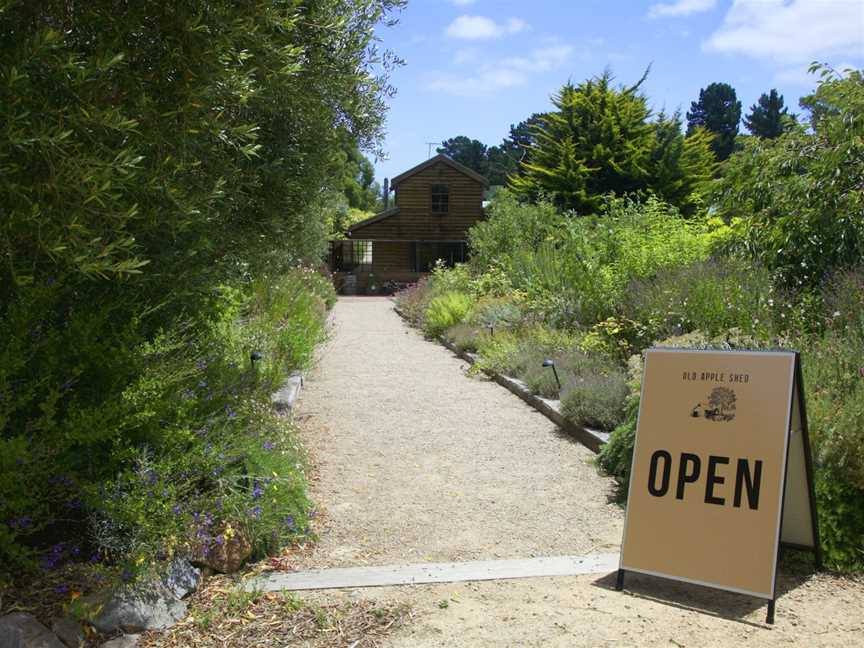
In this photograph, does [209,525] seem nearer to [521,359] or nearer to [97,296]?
[97,296]

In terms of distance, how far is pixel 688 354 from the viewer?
4.36m

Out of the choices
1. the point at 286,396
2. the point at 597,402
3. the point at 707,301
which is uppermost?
the point at 707,301

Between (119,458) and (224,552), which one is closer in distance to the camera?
(119,458)

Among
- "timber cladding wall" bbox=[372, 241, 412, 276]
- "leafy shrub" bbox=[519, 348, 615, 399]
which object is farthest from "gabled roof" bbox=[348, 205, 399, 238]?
"leafy shrub" bbox=[519, 348, 615, 399]

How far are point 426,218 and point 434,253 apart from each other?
6.26 feet

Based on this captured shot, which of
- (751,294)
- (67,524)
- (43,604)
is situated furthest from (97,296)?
(751,294)

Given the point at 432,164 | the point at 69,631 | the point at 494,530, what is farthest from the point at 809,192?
the point at 432,164

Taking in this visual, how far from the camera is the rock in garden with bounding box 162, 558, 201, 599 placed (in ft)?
12.6

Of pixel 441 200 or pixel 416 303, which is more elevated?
pixel 441 200

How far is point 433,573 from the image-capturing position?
4.34 metres

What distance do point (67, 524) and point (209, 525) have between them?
788 mm

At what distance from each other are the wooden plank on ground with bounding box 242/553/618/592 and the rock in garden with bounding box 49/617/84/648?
830mm

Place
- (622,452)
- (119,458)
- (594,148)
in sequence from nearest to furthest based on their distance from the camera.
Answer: (119,458) → (622,452) → (594,148)

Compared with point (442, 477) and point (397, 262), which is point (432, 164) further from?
point (442, 477)
